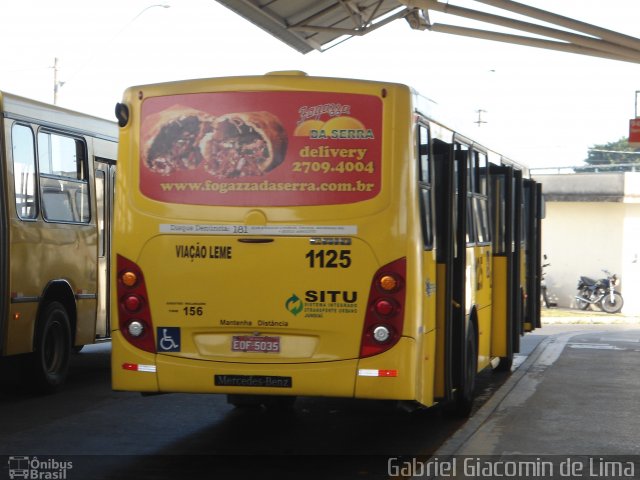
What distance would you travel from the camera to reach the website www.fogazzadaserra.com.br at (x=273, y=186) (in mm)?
8414

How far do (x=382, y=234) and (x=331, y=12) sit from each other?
968 centimetres

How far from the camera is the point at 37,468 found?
8.30m

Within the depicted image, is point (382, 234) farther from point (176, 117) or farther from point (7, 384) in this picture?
point (7, 384)

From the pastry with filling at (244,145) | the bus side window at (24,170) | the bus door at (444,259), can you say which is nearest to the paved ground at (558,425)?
the bus door at (444,259)

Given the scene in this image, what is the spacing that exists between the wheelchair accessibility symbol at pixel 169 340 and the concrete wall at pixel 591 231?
29.1 metres

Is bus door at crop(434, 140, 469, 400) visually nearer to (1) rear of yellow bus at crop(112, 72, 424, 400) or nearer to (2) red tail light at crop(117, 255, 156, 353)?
(1) rear of yellow bus at crop(112, 72, 424, 400)

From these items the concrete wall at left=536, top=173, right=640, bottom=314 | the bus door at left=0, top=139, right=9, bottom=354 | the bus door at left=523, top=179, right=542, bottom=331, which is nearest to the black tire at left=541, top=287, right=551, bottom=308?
the concrete wall at left=536, top=173, right=640, bottom=314

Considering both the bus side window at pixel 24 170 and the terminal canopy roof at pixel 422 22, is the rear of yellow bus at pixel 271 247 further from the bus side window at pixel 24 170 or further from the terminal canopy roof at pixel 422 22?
the terminal canopy roof at pixel 422 22

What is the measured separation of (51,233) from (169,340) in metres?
4.34

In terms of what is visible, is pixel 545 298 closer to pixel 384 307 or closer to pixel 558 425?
pixel 558 425

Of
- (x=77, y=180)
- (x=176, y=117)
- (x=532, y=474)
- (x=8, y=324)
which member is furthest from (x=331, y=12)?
(x=532, y=474)

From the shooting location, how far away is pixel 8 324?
11.5 meters

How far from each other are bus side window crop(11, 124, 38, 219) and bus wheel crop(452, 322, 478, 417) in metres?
4.61

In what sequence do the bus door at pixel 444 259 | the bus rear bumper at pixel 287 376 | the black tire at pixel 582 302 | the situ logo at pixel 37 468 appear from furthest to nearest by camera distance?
the black tire at pixel 582 302 < the bus door at pixel 444 259 < the bus rear bumper at pixel 287 376 < the situ logo at pixel 37 468
